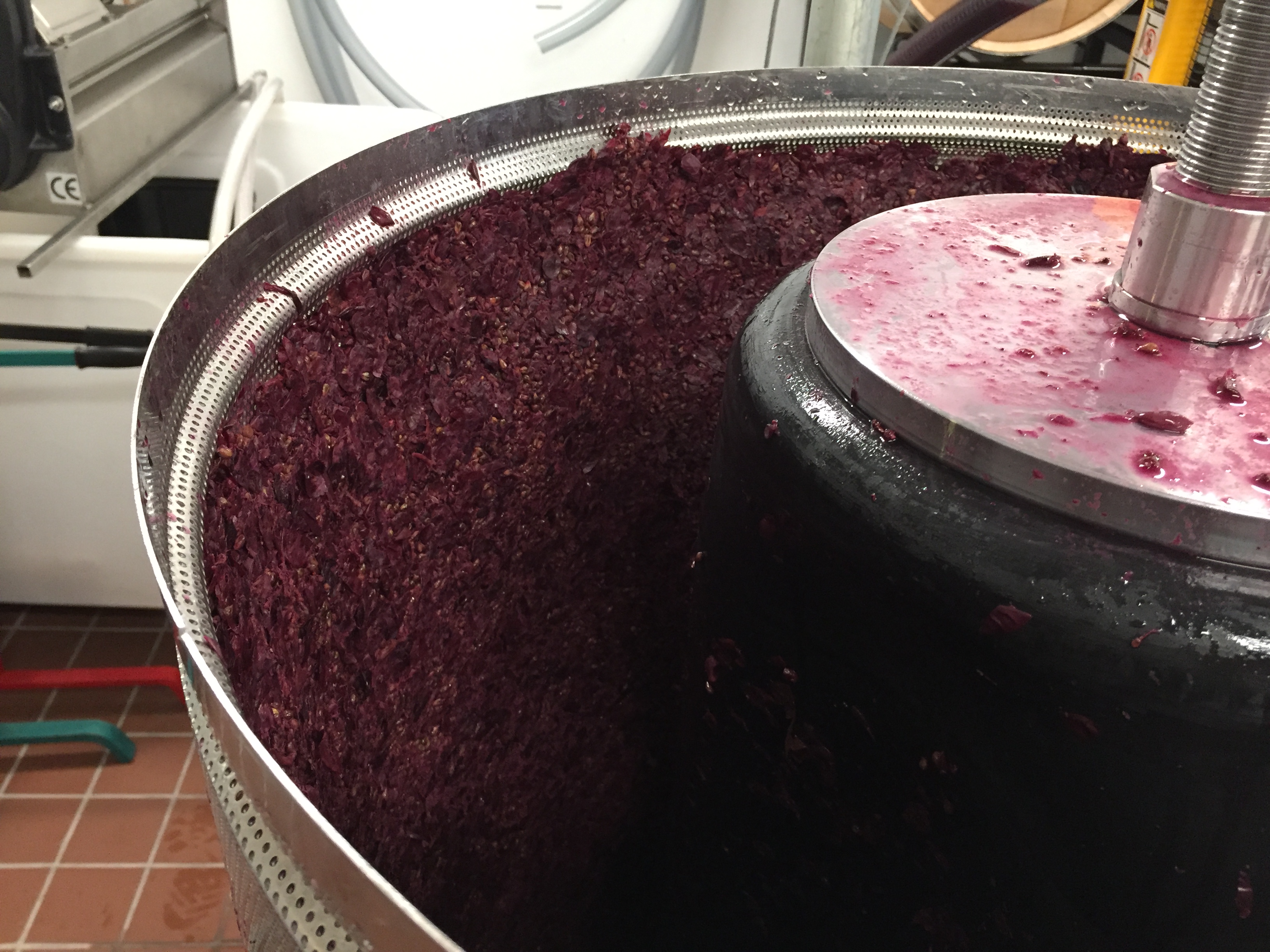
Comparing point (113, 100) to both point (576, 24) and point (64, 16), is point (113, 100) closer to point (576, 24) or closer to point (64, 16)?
point (64, 16)

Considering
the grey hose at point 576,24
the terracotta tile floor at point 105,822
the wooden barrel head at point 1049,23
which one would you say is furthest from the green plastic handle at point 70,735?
the wooden barrel head at point 1049,23

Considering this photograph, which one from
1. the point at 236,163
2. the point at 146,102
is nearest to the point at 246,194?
the point at 236,163

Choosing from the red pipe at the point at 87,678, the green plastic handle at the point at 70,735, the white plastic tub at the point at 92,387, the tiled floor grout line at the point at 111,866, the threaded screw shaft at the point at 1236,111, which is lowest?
the tiled floor grout line at the point at 111,866

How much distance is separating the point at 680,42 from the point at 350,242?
166 cm

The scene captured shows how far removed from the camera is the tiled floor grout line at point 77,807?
1.40 meters

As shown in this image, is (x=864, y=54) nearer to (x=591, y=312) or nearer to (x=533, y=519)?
(x=591, y=312)

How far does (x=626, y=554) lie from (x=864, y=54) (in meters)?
0.75

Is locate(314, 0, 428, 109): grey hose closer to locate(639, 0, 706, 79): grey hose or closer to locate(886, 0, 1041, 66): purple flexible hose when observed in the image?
locate(639, 0, 706, 79): grey hose

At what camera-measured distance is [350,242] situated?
79cm

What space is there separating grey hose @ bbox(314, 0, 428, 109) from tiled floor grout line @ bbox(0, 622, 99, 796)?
1.22m

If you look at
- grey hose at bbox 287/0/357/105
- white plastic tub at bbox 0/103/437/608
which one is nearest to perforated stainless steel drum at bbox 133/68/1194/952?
white plastic tub at bbox 0/103/437/608

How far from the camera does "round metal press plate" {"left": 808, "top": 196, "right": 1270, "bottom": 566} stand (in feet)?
1.71

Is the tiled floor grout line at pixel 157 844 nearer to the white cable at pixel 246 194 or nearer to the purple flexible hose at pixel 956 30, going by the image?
the white cable at pixel 246 194

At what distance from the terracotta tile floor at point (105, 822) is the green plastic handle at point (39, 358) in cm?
60
